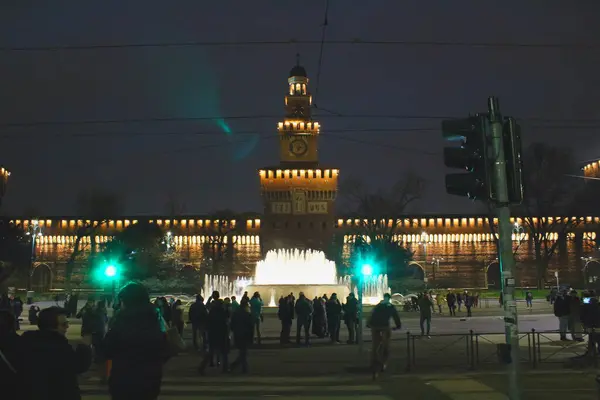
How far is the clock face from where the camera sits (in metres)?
101

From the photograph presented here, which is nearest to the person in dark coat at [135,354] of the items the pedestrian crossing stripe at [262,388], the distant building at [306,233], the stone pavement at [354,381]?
the stone pavement at [354,381]

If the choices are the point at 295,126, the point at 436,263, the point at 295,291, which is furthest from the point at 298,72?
the point at 295,291

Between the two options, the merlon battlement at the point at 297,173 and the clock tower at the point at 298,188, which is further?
the merlon battlement at the point at 297,173

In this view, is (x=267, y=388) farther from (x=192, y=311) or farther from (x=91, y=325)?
(x=192, y=311)

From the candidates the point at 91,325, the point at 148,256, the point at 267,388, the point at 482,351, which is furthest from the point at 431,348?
the point at 148,256

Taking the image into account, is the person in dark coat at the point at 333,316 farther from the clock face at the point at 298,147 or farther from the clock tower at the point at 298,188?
the clock face at the point at 298,147

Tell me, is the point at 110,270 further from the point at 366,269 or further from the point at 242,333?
the point at 242,333

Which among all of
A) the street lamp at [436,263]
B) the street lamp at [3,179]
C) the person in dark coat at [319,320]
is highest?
the street lamp at [3,179]

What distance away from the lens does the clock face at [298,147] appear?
332 ft

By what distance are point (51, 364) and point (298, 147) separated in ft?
320

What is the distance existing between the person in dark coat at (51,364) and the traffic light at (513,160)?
4.72 metres

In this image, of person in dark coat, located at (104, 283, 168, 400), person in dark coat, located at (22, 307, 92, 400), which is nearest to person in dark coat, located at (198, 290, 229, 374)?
person in dark coat, located at (104, 283, 168, 400)

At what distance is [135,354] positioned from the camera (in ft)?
15.1

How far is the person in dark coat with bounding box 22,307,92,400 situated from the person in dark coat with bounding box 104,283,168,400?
0.82 ft
